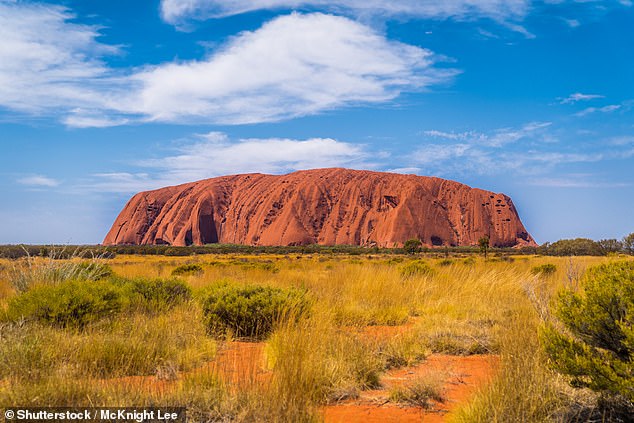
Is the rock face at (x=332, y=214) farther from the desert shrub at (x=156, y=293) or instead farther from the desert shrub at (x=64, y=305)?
the desert shrub at (x=64, y=305)

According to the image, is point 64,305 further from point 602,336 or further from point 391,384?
point 602,336

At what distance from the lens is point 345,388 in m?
4.21

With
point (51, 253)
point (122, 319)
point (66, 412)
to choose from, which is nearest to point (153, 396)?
point (66, 412)

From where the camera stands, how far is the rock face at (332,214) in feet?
349

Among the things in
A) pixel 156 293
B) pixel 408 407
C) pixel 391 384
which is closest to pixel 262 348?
pixel 391 384

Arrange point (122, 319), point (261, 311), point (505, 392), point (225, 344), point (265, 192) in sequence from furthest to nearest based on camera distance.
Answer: point (265, 192), point (261, 311), point (122, 319), point (225, 344), point (505, 392)

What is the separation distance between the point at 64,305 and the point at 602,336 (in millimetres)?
6571

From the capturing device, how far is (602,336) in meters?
3.36

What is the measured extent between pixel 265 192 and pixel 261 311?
117m

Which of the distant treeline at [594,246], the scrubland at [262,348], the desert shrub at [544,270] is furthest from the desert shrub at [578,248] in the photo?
the scrubland at [262,348]

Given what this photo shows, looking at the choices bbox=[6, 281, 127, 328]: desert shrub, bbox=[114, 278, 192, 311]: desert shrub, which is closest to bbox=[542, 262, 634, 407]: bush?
bbox=[6, 281, 127, 328]: desert shrub

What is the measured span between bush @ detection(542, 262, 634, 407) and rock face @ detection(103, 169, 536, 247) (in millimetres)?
95065

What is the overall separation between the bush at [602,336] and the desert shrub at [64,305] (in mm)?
5904

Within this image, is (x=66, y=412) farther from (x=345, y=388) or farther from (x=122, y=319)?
(x=122, y=319)
